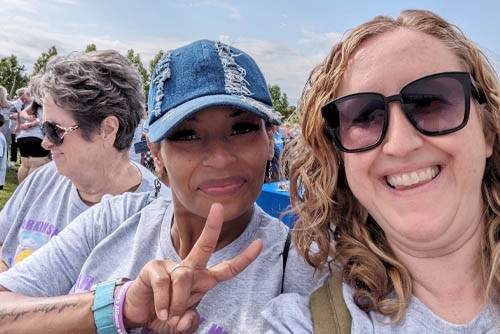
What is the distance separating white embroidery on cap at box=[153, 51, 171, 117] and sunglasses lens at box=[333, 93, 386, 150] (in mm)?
606

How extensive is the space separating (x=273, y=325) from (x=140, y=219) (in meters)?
0.72

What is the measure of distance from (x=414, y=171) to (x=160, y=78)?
0.90 meters

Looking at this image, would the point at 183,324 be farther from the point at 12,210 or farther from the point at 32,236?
the point at 12,210

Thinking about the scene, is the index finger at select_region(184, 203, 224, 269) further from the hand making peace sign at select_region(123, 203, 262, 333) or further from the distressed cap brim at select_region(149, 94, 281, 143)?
the distressed cap brim at select_region(149, 94, 281, 143)

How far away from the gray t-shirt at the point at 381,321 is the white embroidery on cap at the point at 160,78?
0.76 metres

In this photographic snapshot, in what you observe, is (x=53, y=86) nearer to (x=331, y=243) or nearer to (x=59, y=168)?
(x=59, y=168)

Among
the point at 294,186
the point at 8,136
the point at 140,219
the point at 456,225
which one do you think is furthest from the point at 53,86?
the point at 8,136

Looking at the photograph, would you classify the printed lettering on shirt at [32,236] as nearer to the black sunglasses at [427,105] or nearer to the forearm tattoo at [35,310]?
the forearm tattoo at [35,310]

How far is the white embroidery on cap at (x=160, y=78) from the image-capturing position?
1.39 meters

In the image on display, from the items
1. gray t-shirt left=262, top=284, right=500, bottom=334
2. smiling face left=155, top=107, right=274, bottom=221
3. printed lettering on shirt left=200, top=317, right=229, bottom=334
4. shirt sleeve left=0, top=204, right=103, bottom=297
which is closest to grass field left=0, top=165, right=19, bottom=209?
shirt sleeve left=0, top=204, right=103, bottom=297

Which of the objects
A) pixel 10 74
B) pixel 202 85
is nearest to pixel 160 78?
pixel 202 85

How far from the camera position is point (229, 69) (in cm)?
138

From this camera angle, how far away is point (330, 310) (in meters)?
1.19

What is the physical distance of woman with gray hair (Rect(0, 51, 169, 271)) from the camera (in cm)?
230
